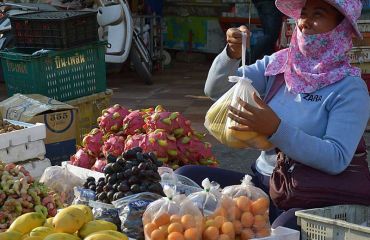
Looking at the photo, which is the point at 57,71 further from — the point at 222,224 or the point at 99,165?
the point at 222,224

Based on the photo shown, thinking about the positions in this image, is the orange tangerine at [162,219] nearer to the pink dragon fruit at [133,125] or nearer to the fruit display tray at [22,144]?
the pink dragon fruit at [133,125]

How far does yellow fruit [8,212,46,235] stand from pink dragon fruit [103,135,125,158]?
1319 millimetres

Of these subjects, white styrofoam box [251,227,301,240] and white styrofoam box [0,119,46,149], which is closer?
white styrofoam box [251,227,301,240]

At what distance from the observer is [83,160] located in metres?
4.39

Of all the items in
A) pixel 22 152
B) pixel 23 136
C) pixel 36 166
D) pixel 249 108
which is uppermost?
pixel 249 108

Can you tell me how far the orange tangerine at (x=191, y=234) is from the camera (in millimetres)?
2764

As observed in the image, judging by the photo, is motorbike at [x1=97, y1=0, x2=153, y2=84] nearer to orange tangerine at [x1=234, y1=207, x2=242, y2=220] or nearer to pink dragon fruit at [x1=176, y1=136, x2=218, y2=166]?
pink dragon fruit at [x1=176, y1=136, x2=218, y2=166]

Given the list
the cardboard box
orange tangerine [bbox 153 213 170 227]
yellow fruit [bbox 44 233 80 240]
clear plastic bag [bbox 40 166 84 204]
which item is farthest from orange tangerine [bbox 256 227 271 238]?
the cardboard box

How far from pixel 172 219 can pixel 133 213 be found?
1.01ft

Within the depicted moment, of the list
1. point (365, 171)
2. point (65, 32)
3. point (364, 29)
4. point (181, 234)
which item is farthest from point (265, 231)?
point (364, 29)

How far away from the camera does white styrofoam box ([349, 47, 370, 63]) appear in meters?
7.31

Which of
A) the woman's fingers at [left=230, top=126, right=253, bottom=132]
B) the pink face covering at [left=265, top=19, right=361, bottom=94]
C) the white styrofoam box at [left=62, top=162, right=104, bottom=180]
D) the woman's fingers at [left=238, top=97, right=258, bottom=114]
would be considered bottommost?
the white styrofoam box at [left=62, top=162, right=104, bottom=180]

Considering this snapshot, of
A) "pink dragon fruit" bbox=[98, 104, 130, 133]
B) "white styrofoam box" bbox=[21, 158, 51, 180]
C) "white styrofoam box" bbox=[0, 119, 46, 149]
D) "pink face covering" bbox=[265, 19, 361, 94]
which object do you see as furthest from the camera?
"white styrofoam box" bbox=[21, 158, 51, 180]

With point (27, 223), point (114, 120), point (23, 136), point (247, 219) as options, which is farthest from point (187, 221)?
point (23, 136)
